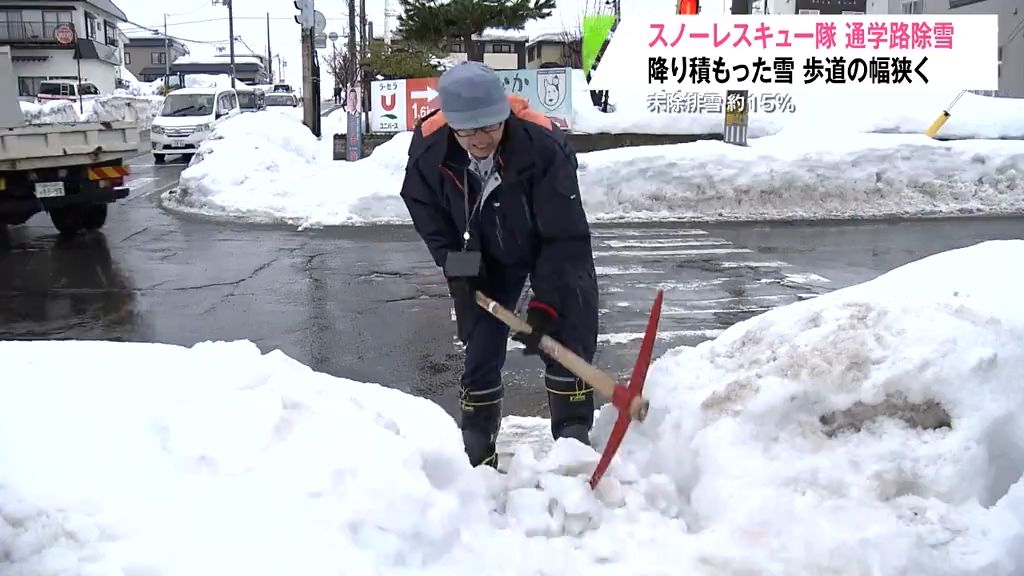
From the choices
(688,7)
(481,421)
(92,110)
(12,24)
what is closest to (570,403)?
(481,421)

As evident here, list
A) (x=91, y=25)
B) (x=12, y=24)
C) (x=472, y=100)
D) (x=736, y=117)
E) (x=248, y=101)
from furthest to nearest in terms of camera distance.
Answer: (x=91, y=25)
(x=12, y=24)
(x=248, y=101)
(x=736, y=117)
(x=472, y=100)

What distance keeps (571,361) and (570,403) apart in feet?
1.71

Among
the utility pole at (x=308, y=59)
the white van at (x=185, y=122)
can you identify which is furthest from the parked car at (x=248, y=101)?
the utility pole at (x=308, y=59)

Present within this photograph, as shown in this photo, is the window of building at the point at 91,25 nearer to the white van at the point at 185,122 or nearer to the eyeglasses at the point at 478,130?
the white van at the point at 185,122

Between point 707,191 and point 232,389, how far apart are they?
33.0 feet

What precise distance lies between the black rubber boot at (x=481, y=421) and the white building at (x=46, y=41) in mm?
52205

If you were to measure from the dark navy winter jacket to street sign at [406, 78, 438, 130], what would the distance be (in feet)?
46.5

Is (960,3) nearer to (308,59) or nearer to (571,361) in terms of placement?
(308,59)

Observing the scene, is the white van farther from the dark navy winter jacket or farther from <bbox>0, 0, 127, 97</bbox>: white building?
<bbox>0, 0, 127, 97</bbox>: white building

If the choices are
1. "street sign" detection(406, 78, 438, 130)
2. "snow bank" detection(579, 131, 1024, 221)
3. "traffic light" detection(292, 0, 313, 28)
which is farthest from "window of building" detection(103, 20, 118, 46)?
"snow bank" detection(579, 131, 1024, 221)

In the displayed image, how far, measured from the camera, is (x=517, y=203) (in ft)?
10.5

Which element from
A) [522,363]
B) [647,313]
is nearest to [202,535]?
[522,363]

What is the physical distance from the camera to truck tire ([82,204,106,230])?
1080cm

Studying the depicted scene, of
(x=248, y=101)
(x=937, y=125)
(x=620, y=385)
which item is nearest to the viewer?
(x=620, y=385)
